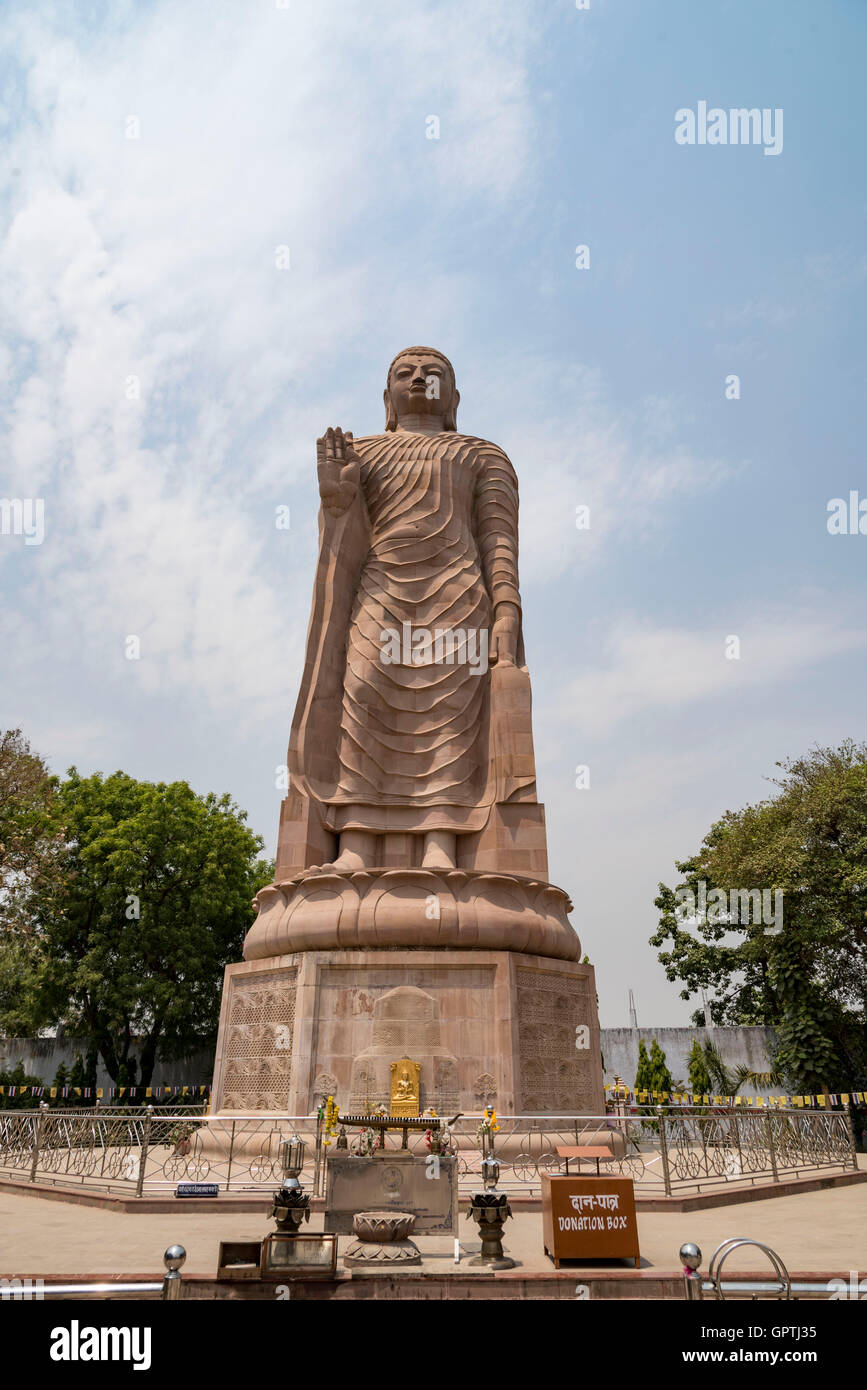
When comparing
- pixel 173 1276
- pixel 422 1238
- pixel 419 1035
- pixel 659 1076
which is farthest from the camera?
pixel 659 1076

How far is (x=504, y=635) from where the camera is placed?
15.7 meters

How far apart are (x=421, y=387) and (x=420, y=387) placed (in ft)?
0.06

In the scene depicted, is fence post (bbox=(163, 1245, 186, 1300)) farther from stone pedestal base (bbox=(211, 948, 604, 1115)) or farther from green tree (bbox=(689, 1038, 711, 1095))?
green tree (bbox=(689, 1038, 711, 1095))

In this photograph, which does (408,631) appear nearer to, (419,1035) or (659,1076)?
(419,1035)

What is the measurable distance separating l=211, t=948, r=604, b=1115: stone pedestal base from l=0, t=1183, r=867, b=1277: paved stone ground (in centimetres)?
275

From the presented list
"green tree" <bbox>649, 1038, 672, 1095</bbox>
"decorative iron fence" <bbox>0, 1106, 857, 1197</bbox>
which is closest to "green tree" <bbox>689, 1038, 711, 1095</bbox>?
"green tree" <bbox>649, 1038, 672, 1095</bbox>

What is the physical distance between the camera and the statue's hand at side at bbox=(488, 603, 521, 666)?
15.5 metres

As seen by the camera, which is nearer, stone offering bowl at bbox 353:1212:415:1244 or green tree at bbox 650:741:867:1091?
stone offering bowl at bbox 353:1212:415:1244

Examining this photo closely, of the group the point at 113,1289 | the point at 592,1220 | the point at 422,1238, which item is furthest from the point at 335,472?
the point at 113,1289

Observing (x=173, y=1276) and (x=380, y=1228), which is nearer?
(x=173, y=1276)

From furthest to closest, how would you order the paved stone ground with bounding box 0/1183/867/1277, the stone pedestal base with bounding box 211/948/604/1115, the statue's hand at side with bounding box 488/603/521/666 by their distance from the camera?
the statue's hand at side with bounding box 488/603/521/666
the stone pedestal base with bounding box 211/948/604/1115
the paved stone ground with bounding box 0/1183/867/1277

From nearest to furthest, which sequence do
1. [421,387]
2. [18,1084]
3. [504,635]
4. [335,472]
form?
[504,635] < [335,472] < [421,387] < [18,1084]
